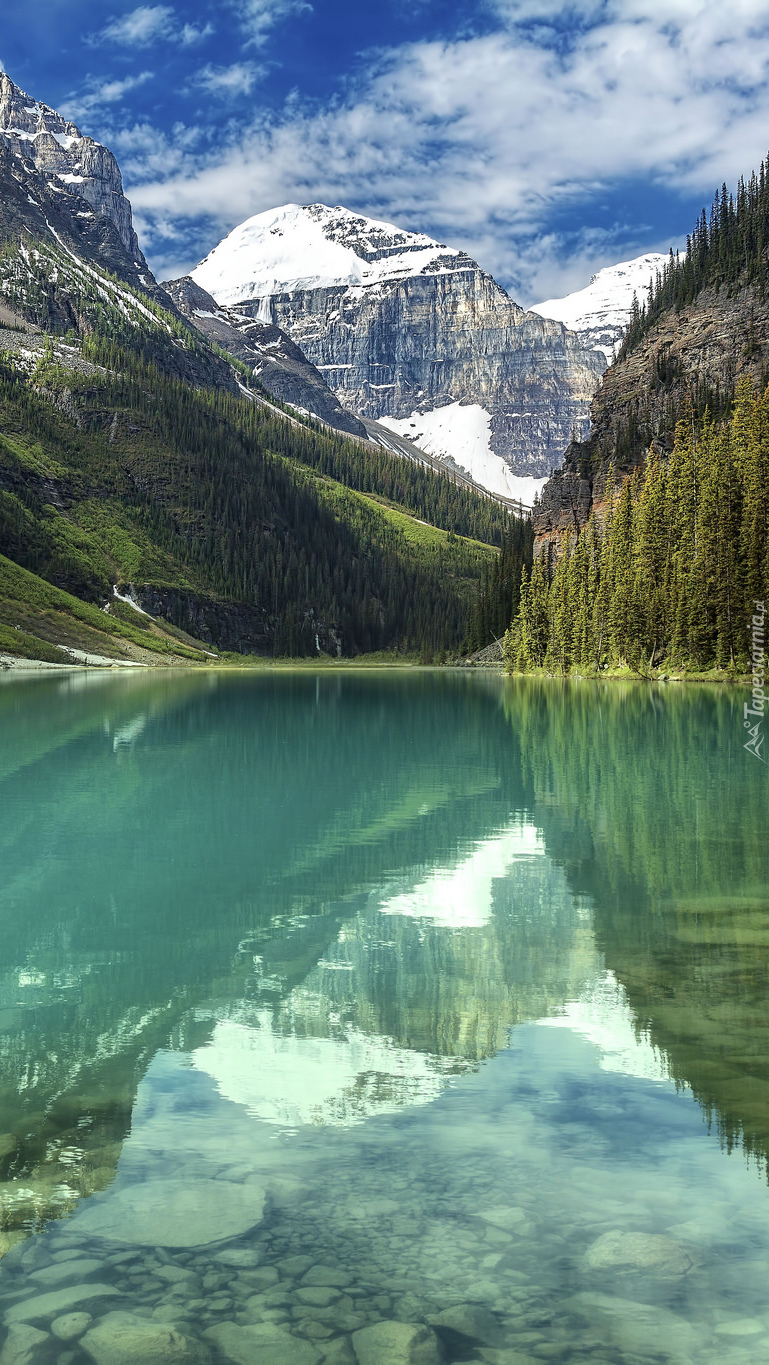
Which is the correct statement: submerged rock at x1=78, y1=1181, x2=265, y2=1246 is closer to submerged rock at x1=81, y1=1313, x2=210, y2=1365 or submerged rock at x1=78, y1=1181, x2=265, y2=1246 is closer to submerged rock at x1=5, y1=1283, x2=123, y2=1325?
submerged rock at x1=5, y1=1283, x2=123, y2=1325

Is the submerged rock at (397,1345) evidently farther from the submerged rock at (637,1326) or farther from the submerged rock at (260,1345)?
the submerged rock at (637,1326)

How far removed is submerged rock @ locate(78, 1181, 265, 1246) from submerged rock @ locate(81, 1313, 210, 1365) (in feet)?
3.04

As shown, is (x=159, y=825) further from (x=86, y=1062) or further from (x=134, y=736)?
(x=134, y=736)

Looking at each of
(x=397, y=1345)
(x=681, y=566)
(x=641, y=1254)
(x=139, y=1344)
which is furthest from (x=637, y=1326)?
(x=681, y=566)

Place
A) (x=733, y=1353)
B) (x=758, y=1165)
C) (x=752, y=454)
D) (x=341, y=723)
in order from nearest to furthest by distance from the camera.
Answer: (x=733, y=1353)
(x=758, y=1165)
(x=341, y=723)
(x=752, y=454)

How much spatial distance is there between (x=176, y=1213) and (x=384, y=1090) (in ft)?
9.41

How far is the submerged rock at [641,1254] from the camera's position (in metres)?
7.14

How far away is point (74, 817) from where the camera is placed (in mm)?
26781

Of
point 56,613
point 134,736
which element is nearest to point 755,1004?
point 134,736

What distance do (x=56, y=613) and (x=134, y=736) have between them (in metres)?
144

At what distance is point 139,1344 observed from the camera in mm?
6363

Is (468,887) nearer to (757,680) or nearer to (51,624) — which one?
(757,680)

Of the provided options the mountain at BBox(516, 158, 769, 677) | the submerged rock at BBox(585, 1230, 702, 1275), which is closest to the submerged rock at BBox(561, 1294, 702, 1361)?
the submerged rock at BBox(585, 1230, 702, 1275)

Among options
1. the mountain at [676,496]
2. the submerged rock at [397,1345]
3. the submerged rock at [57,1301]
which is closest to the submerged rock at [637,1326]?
the submerged rock at [397,1345]
